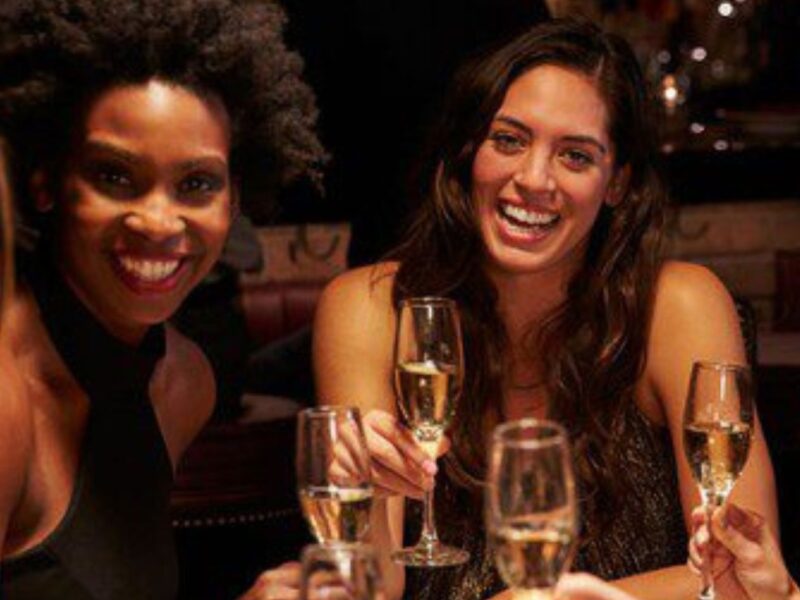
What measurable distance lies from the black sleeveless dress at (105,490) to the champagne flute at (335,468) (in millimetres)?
326

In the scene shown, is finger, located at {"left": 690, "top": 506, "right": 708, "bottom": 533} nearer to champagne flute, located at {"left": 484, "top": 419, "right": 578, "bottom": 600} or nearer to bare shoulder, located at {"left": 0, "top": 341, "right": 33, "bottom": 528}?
champagne flute, located at {"left": 484, "top": 419, "right": 578, "bottom": 600}

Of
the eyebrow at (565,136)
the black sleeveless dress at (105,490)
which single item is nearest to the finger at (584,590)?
the black sleeveless dress at (105,490)

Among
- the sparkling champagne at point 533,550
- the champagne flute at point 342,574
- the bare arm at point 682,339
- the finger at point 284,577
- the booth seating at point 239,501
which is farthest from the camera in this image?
the booth seating at point 239,501

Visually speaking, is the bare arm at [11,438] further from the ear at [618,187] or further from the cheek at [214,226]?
the ear at [618,187]

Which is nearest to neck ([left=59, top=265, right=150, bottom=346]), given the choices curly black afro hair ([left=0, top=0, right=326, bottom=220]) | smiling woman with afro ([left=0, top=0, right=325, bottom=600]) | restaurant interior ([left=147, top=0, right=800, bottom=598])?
smiling woman with afro ([left=0, top=0, right=325, bottom=600])

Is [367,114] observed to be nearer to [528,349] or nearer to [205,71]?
[528,349]

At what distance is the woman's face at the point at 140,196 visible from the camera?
205 cm

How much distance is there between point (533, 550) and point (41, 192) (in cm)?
84

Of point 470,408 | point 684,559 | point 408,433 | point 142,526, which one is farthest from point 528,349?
point 142,526

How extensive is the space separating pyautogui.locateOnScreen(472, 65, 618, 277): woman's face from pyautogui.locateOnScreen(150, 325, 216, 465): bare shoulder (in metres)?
0.49

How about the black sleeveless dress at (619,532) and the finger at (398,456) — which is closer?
the finger at (398,456)

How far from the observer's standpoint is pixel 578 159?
2.69m

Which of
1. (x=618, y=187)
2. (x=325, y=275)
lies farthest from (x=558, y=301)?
(x=325, y=275)

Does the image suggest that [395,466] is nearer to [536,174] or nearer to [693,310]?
[536,174]
